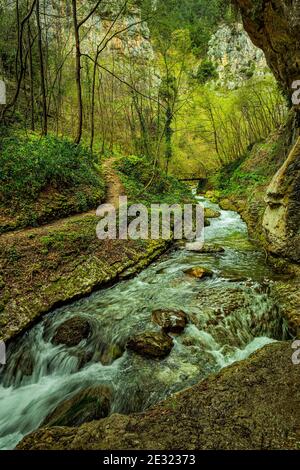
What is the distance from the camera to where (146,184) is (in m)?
14.0

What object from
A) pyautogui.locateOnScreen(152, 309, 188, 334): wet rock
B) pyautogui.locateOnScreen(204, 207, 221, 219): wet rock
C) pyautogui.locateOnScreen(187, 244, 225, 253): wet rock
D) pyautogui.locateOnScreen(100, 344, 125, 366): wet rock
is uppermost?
pyautogui.locateOnScreen(204, 207, 221, 219): wet rock

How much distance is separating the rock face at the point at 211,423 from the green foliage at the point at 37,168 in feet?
20.9

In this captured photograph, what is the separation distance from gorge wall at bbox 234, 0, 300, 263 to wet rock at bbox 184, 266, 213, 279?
158cm

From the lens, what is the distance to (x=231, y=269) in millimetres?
7324

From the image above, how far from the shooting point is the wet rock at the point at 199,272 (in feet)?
22.9

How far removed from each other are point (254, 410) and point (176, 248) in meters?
6.66

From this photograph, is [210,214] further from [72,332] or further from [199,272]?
[72,332]

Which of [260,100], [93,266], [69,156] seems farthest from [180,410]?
[260,100]

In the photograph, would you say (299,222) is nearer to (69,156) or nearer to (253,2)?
(253,2)

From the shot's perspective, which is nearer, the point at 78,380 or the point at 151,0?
the point at 78,380

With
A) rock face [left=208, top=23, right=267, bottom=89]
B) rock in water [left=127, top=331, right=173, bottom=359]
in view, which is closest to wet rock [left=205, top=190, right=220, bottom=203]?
rock in water [left=127, top=331, right=173, bottom=359]

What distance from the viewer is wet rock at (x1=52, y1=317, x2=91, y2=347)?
4840 mm

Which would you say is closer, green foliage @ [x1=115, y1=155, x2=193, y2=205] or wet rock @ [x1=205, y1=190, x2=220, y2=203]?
green foliage @ [x1=115, y1=155, x2=193, y2=205]

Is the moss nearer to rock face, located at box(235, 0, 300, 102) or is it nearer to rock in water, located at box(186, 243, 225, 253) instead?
rock in water, located at box(186, 243, 225, 253)
